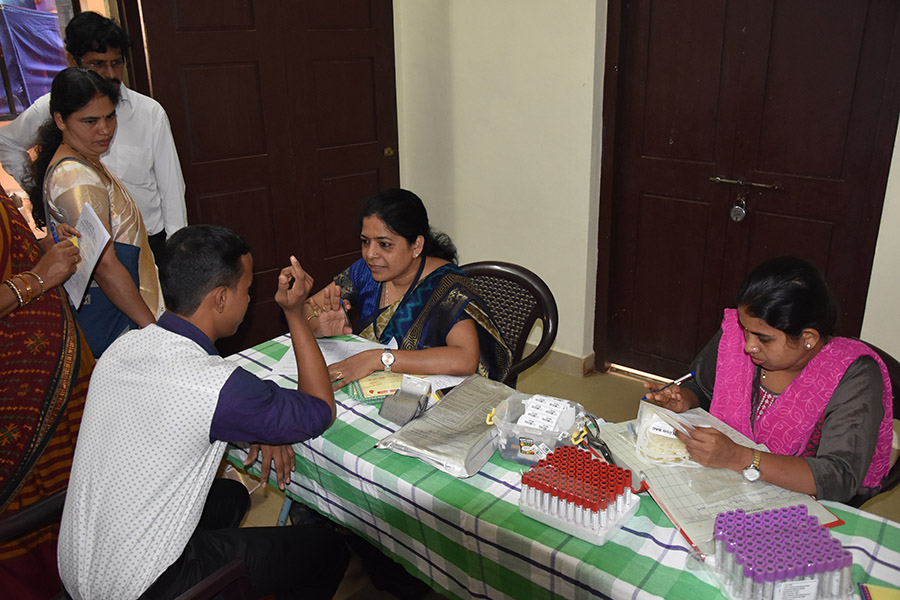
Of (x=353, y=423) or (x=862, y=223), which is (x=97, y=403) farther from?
(x=862, y=223)

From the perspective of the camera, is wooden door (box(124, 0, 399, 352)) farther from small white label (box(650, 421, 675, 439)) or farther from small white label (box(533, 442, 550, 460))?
small white label (box(650, 421, 675, 439))

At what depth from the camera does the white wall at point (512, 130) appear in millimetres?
3365

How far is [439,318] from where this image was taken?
2.09 m

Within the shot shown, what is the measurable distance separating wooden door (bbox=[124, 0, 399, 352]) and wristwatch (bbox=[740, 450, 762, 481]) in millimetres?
2732

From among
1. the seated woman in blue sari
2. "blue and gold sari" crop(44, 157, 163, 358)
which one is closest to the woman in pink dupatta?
the seated woman in blue sari

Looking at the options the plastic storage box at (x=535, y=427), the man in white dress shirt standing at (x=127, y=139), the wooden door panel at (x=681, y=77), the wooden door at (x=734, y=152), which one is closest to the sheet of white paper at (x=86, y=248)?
Result: the man in white dress shirt standing at (x=127, y=139)

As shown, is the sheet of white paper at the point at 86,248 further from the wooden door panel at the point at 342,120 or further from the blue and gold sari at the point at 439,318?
the wooden door panel at the point at 342,120

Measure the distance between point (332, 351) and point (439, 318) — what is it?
325mm

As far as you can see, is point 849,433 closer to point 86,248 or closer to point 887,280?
point 887,280

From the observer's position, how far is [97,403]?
1408 millimetres

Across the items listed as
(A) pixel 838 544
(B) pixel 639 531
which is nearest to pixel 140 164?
(B) pixel 639 531

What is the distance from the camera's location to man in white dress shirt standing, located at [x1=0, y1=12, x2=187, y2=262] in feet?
8.77

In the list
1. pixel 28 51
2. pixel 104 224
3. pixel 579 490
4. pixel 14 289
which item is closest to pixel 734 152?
pixel 579 490

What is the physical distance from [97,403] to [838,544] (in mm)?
1359
